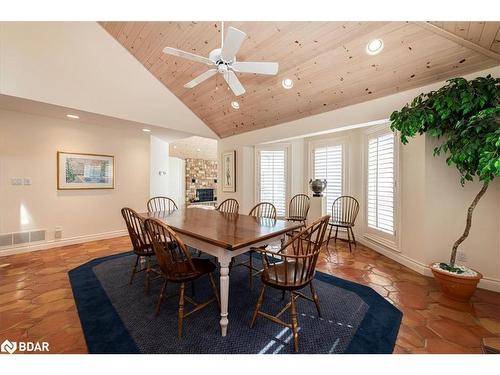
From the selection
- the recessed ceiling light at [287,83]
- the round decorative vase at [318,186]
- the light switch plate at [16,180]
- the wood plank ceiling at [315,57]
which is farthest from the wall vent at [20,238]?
the round decorative vase at [318,186]

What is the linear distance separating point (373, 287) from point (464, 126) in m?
1.88

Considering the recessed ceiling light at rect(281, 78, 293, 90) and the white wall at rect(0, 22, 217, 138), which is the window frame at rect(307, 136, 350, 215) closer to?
the recessed ceiling light at rect(281, 78, 293, 90)

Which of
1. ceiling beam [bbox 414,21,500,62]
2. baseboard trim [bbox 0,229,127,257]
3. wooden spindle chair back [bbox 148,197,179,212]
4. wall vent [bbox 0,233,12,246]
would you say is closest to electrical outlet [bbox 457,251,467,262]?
ceiling beam [bbox 414,21,500,62]

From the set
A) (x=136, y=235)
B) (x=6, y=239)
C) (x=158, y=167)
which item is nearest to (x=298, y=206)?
(x=136, y=235)

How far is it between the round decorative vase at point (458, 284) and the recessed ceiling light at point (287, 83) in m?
2.96

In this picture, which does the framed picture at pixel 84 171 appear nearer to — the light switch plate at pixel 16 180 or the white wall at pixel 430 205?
the light switch plate at pixel 16 180

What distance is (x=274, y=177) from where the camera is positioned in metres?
4.86

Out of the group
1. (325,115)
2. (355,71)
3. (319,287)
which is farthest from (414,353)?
(325,115)

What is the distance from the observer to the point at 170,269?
1707 mm

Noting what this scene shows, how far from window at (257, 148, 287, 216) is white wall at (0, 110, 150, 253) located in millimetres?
2794

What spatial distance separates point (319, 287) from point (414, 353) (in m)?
0.98
